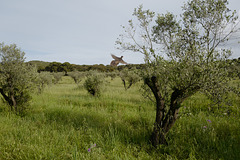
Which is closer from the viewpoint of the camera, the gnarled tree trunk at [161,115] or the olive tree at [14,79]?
the gnarled tree trunk at [161,115]

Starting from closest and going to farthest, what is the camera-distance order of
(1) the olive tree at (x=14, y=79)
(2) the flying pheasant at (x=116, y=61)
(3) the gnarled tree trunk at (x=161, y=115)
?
1. (3) the gnarled tree trunk at (x=161, y=115)
2. (2) the flying pheasant at (x=116, y=61)
3. (1) the olive tree at (x=14, y=79)

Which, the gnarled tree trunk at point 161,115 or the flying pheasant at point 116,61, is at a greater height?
the flying pheasant at point 116,61

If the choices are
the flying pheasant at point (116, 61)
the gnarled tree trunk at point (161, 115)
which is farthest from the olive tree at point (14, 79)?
the gnarled tree trunk at point (161, 115)

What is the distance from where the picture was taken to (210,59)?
3670mm

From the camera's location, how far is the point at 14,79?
7.78m

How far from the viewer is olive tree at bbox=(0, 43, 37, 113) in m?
7.59

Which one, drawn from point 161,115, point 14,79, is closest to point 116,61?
point 161,115

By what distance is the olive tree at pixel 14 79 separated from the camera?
759 centimetres

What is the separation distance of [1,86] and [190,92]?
9740 millimetres

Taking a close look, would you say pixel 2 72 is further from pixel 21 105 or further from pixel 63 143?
pixel 63 143

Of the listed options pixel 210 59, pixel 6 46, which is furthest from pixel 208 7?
pixel 6 46

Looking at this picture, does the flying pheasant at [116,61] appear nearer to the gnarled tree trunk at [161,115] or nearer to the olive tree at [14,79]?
the gnarled tree trunk at [161,115]

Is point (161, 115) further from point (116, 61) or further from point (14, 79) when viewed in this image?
point (14, 79)

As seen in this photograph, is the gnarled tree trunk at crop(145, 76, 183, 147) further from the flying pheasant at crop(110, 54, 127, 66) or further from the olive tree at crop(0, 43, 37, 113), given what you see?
the olive tree at crop(0, 43, 37, 113)
